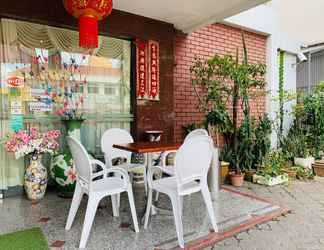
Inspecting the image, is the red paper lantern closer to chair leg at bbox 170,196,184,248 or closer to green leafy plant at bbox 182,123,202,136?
chair leg at bbox 170,196,184,248

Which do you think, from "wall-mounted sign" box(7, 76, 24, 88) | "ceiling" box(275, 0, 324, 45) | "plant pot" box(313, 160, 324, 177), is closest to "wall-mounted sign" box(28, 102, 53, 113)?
"wall-mounted sign" box(7, 76, 24, 88)

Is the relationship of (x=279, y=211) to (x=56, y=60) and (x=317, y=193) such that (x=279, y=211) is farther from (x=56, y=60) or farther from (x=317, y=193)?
(x=56, y=60)

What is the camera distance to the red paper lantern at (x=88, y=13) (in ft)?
8.70

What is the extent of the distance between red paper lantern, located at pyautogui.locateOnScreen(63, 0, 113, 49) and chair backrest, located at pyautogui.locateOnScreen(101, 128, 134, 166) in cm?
119

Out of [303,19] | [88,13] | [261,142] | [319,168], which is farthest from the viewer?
[303,19]

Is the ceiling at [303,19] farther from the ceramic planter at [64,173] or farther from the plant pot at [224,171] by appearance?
the ceramic planter at [64,173]

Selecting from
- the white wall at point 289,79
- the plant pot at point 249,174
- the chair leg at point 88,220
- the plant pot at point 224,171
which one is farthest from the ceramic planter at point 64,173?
the white wall at point 289,79

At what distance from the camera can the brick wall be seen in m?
5.00

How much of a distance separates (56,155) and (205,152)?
223 cm

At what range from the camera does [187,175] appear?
2.29 meters

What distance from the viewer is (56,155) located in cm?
353

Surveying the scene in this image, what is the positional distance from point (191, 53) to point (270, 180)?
9.34 ft

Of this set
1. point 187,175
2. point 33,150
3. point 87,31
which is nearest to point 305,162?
point 187,175

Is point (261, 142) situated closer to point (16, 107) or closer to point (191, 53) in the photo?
point (191, 53)
